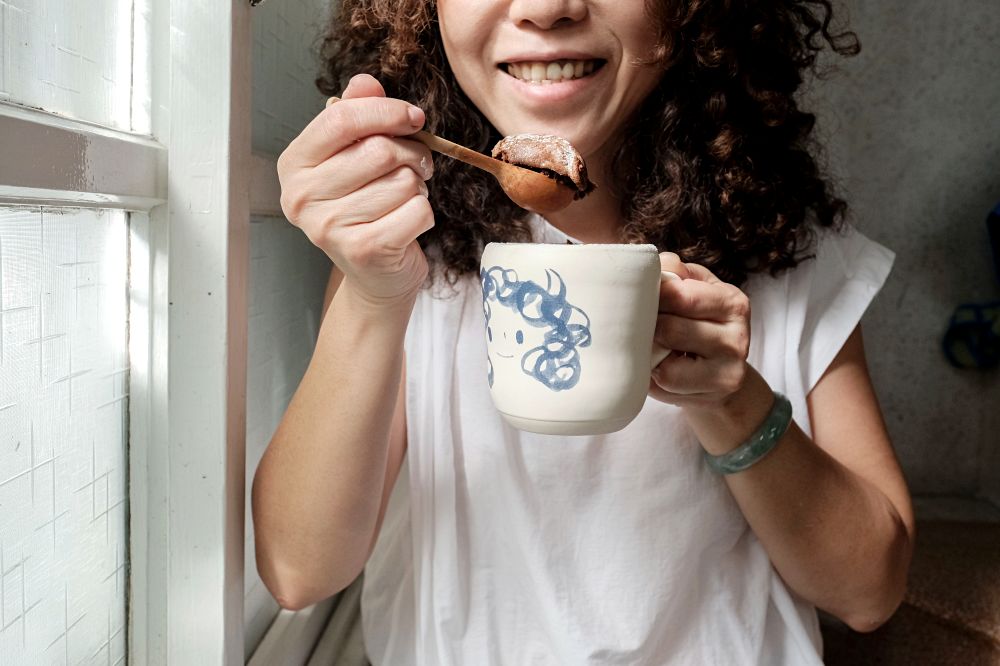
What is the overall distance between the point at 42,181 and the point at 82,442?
0.24 m

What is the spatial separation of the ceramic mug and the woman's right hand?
82 mm

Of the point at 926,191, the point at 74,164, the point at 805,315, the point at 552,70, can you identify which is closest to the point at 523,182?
the point at 552,70

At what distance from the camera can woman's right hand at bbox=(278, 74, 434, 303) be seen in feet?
2.23

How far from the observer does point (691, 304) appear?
30.5 inches

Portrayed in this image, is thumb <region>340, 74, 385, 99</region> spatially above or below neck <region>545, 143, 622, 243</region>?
above

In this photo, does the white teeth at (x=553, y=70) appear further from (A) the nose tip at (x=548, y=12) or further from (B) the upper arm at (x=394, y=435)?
(B) the upper arm at (x=394, y=435)

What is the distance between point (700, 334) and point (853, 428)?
45cm

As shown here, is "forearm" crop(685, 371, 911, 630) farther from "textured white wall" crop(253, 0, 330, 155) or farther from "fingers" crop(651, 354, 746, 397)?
"textured white wall" crop(253, 0, 330, 155)

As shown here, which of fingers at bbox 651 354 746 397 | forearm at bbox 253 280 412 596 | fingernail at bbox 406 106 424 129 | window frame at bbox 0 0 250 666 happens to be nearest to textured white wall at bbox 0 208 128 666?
window frame at bbox 0 0 250 666

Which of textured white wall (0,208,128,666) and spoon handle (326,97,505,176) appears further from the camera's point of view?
spoon handle (326,97,505,176)

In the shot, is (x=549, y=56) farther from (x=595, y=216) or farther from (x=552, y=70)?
(x=595, y=216)

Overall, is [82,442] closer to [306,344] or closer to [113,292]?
[113,292]

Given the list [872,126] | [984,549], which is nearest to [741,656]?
[984,549]

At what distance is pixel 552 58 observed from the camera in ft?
2.92
